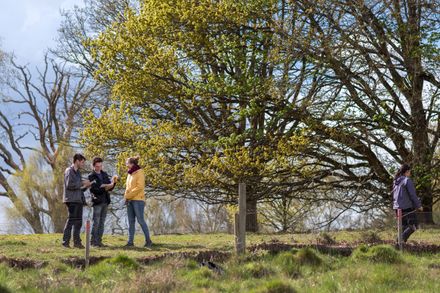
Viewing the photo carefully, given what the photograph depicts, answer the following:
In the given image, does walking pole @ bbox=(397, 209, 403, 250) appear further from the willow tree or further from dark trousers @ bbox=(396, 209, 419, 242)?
the willow tree

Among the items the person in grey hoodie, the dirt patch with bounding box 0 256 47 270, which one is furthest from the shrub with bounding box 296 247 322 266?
the dirt patch with bounding box 0 256 47 270

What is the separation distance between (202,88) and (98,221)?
21.5 ft

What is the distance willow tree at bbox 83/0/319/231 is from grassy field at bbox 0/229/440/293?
7261mm

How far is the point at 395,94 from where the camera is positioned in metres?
19.9

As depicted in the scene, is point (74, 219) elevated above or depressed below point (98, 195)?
below

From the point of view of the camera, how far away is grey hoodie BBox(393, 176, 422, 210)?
13180 mm

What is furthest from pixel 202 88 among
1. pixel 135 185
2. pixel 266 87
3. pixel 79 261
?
pixel 79 261

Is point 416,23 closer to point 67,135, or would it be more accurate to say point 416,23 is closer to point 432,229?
point 432,229

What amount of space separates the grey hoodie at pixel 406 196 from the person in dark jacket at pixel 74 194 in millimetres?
6771

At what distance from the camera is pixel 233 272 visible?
30.6 ft

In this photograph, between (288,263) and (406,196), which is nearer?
(288,263)

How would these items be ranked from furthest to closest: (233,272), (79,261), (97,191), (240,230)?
(97,191), (240,230), (79,261), (233,272)

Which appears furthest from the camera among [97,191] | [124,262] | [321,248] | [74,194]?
[97,191]

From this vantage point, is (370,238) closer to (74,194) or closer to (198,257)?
(198,257)
